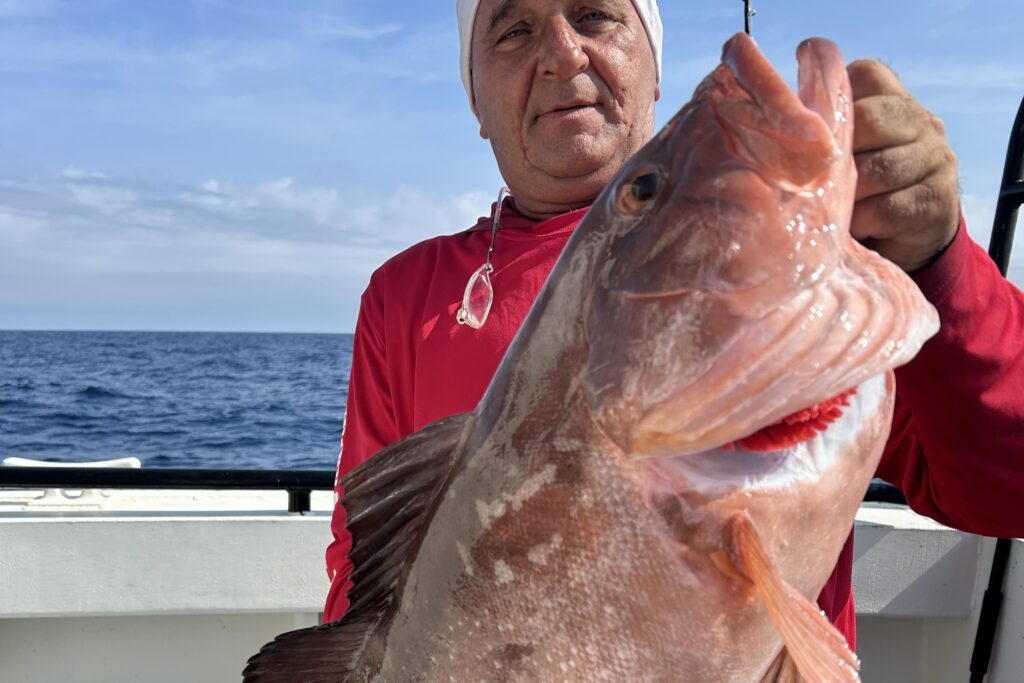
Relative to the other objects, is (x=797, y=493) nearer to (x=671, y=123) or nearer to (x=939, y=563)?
(x=671, y=123)

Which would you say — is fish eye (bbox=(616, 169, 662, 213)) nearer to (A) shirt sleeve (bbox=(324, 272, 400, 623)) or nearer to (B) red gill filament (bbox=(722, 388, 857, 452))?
(B) red gill filament (bbox=(722, 388, 857, 452))

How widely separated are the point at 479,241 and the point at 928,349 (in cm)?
141

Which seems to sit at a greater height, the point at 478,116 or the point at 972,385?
the point at 478,116

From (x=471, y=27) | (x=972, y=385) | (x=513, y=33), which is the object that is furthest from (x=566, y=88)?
(x=972, y=385)

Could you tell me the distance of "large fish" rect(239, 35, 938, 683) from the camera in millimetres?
1146

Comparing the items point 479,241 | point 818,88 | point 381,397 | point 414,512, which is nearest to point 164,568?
point 381,397

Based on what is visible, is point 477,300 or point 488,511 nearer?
point 488,511

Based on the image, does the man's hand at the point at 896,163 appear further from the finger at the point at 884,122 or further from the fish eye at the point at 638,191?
the fish eye at the point at 638,191

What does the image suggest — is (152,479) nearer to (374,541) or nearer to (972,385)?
(374,541)

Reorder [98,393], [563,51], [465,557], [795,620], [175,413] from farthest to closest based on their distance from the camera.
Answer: [98,393] → [175,413] → [563,51] → [465,557] → [795,620]

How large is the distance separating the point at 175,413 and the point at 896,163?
23292 mm

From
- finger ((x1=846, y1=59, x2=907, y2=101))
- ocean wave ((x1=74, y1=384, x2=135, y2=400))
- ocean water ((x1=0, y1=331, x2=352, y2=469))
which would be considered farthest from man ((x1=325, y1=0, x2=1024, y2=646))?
ocean wave ((x1=74, y1=384, x2=135, y2=400))

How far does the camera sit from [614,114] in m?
2.39

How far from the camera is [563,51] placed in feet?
7.59
